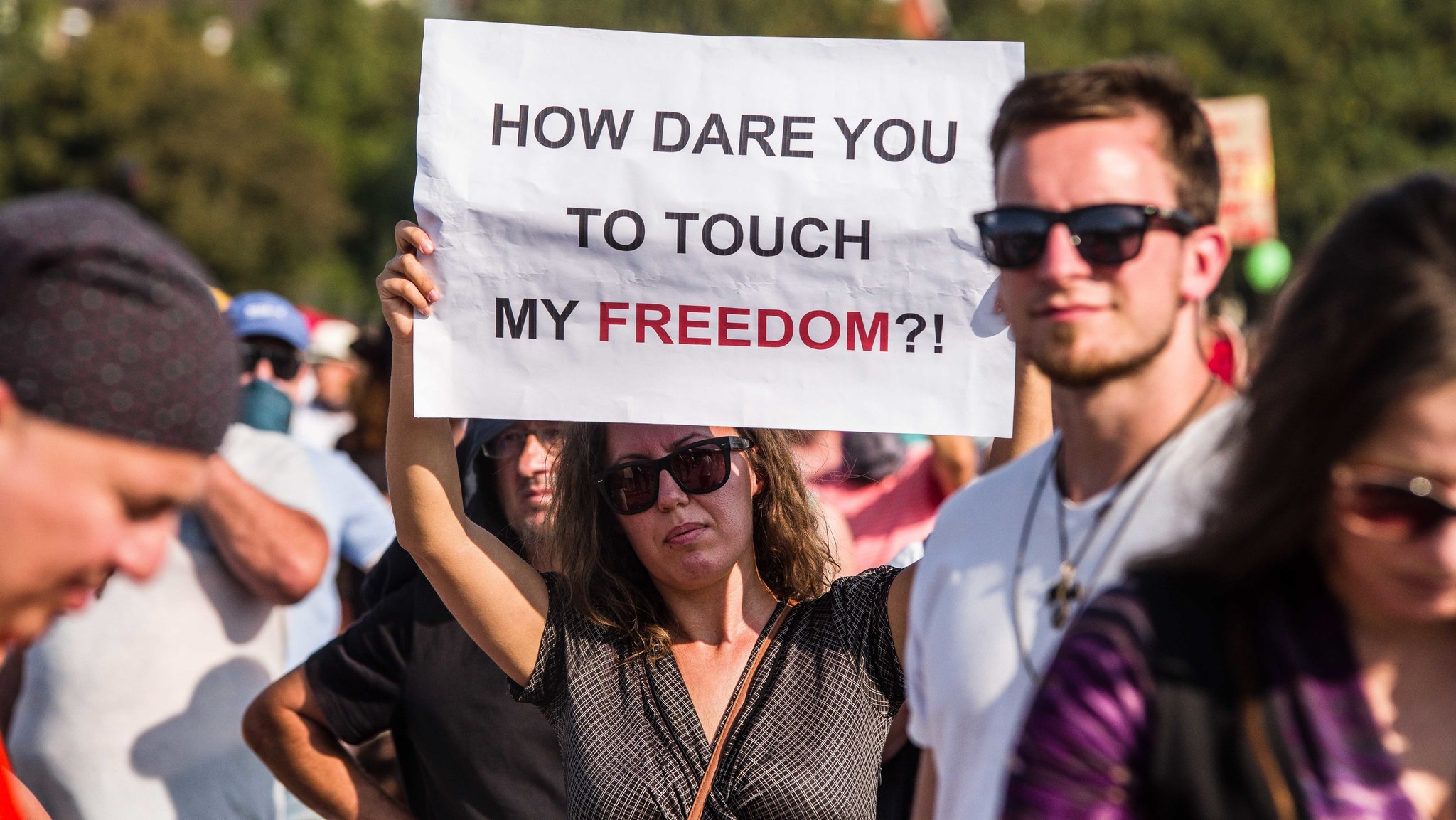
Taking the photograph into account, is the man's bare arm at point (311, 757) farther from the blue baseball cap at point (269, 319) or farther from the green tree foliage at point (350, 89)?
the green tree foliage at point (350, 89)

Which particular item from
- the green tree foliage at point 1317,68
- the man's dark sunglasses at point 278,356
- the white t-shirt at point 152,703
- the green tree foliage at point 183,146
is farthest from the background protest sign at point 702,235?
the green tree foliage at point 183,146

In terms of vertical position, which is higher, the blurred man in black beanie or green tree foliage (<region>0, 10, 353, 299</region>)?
green tree foliage (<region>0, 10, 353, 299</region>)

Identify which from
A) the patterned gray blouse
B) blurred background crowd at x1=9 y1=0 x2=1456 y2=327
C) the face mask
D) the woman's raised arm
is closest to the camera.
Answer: the patterned gray blouse

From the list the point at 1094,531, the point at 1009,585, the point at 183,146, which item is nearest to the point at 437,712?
the point at 1009,585

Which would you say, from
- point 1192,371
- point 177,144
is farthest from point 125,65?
point 1192,371

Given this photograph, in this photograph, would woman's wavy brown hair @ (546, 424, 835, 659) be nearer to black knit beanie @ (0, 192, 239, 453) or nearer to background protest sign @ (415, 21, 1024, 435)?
background protest sign @ (415, 21, 1024, 435)

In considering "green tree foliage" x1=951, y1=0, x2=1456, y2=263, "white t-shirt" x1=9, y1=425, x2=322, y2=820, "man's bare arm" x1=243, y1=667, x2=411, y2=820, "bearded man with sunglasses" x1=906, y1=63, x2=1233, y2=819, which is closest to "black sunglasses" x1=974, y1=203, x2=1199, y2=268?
"bearded man with sunglasses" x1=906, y1=63, x2=1233, y2=819

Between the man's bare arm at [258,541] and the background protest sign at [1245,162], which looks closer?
the man's bare arm at [258,541]

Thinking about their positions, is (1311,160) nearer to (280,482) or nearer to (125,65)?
(125,65)

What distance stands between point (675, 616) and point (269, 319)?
357 centimetres

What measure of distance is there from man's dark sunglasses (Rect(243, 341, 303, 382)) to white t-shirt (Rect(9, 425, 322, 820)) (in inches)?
75.4

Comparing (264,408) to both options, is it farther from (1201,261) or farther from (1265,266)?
(1265,266)

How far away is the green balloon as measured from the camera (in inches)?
542

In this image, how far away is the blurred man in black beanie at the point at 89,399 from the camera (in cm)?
144
